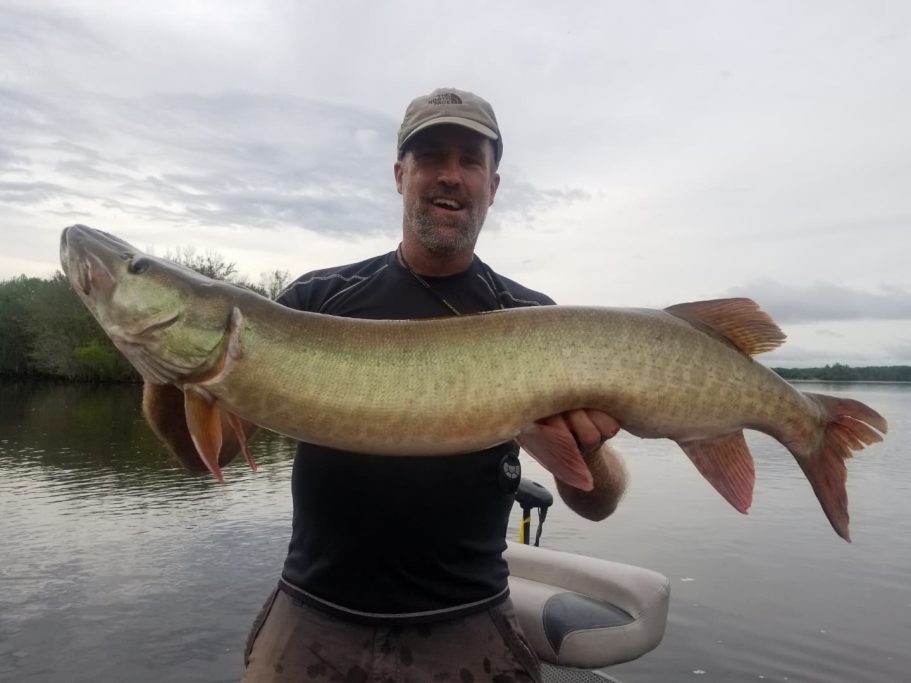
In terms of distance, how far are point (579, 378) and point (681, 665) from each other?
639 cm

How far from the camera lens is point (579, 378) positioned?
2.72m

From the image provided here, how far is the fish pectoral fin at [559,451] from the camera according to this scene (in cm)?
273

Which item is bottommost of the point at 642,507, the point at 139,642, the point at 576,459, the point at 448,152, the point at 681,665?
the point at 139,642

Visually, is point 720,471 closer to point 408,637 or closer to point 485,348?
point 485,348

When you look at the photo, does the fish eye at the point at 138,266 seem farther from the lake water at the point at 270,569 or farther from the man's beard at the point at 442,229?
the lake water at the point at 270,569

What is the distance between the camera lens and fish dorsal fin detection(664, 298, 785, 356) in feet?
9.57

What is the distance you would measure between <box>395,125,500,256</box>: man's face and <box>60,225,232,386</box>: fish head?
1.05 meters

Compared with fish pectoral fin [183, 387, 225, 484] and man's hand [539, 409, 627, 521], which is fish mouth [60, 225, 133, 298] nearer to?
fish pectoral fin [183, 387, 225, 484]

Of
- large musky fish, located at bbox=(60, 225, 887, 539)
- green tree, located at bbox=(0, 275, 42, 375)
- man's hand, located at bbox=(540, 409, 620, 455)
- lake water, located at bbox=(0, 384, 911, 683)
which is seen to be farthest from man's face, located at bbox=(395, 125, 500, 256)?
green tree, located at bbox=(0, 275, 42, 375)

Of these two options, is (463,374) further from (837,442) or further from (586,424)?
(837,442)

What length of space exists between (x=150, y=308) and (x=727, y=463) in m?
2.39

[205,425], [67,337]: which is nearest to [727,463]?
[205,425]

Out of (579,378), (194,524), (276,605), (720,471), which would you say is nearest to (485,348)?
(579,378)

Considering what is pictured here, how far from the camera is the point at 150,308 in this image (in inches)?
103
